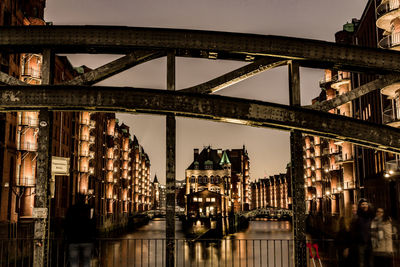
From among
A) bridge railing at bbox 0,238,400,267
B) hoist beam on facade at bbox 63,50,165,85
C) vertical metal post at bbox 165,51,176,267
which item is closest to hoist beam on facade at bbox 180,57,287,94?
vertical metal post at bbox 165,51,176,267

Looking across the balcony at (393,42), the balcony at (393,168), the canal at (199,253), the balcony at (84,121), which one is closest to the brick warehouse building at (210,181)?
the canal at (199,253)

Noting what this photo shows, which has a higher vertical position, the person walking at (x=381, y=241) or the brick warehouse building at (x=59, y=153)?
the brick warehouse building at (x=59, y=153)

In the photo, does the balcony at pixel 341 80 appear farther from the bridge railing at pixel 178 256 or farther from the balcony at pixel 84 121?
the balcony at pixel 84 121

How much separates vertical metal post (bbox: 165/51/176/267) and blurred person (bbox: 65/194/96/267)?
141 centimetres

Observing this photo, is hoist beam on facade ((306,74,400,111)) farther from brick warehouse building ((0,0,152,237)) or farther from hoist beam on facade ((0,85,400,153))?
brick warehouse building ((0,0,152,237))

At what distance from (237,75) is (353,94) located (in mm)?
2165

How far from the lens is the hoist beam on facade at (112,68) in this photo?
878 centimetres

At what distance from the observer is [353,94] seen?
9.08 m

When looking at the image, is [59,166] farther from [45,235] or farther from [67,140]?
[67,140]

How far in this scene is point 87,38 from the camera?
8.91 metres

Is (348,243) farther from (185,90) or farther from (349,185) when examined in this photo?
(349,185)

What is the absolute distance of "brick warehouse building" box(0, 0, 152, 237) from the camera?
3419 cm

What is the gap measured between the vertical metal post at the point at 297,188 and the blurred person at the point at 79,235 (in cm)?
368

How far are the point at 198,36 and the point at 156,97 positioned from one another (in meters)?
1.35
